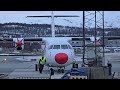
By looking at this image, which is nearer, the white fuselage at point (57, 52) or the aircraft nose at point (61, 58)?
the aircraft nose at point (61, 58)

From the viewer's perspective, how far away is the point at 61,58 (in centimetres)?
1945

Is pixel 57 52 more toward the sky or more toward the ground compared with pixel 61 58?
more toward the sky

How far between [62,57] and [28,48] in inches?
2275

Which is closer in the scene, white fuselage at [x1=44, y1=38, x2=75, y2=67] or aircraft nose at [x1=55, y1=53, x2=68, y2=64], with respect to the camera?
aircraft nose at [x1=55, y1=53, x2=68, y2=64]

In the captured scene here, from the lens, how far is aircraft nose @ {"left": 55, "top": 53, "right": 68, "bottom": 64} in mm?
19422

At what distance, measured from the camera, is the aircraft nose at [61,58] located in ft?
63.7

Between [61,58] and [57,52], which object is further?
[57,52]
